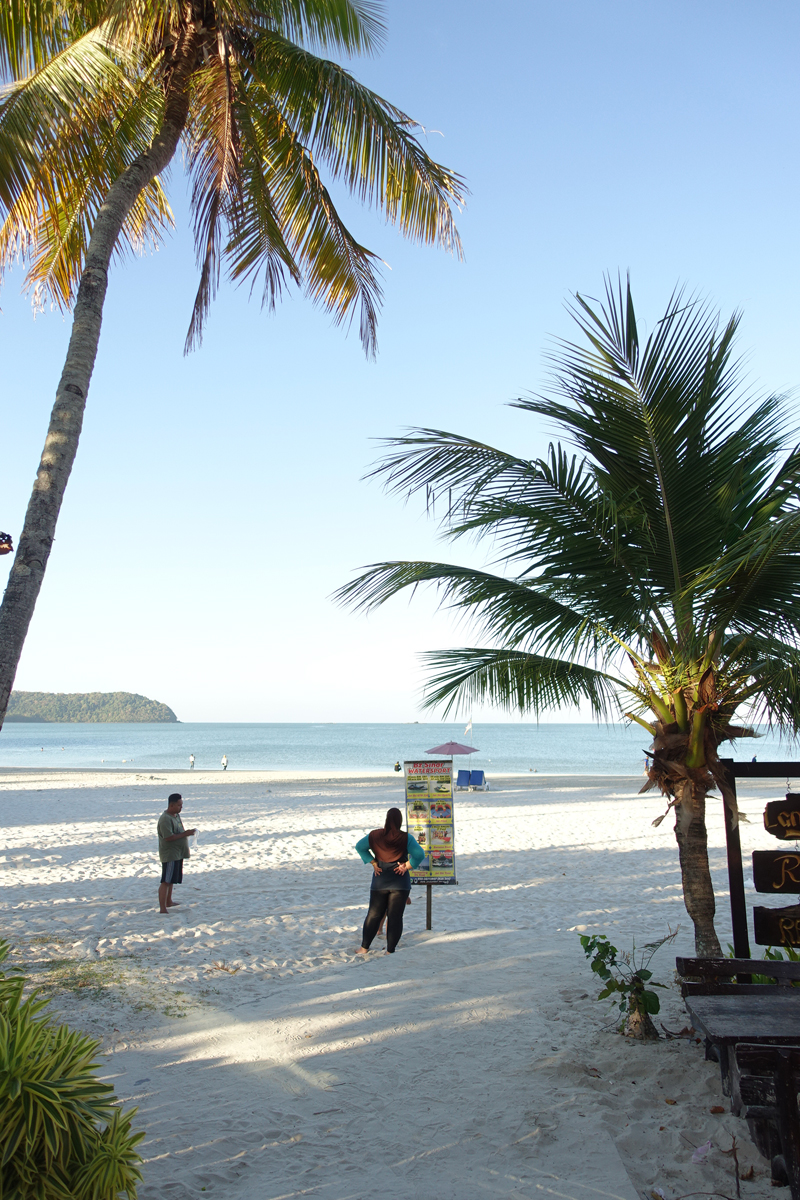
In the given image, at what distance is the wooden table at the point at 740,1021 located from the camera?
3.28 metres

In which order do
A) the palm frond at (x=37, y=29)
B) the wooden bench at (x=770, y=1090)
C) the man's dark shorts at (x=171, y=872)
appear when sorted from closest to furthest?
1. the wooden bench at (x=770, y=1090)
2. the palm frond at (x=37, y=29)
3. the man's dark shorts at (x=171, y=872)

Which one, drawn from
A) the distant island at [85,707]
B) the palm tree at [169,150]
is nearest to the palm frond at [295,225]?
the palm tree at [169,150]

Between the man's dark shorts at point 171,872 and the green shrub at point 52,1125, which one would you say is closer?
the green shrub at point 52,1125

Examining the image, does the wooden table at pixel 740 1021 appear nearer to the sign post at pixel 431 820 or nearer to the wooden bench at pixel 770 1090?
the wooden bench at pixel 770 1090

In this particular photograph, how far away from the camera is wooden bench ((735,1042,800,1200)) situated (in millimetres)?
2854

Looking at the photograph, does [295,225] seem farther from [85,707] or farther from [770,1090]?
[85,707]

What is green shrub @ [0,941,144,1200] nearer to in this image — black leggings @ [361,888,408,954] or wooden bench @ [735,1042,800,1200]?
wooden bench @ [735,1042,800,1200]

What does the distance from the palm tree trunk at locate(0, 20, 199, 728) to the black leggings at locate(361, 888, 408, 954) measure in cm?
351

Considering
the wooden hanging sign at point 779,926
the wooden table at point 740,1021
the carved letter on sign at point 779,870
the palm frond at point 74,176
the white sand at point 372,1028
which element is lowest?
the white sand at point 372,1028

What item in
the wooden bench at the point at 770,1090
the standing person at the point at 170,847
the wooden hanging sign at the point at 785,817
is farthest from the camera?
the standing person at the point at 170,847

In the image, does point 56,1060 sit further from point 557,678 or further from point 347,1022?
point 557,678

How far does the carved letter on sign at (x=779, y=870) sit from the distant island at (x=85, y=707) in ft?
579

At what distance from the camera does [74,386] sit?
5.37 meters

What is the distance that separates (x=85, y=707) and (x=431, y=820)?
588ft
